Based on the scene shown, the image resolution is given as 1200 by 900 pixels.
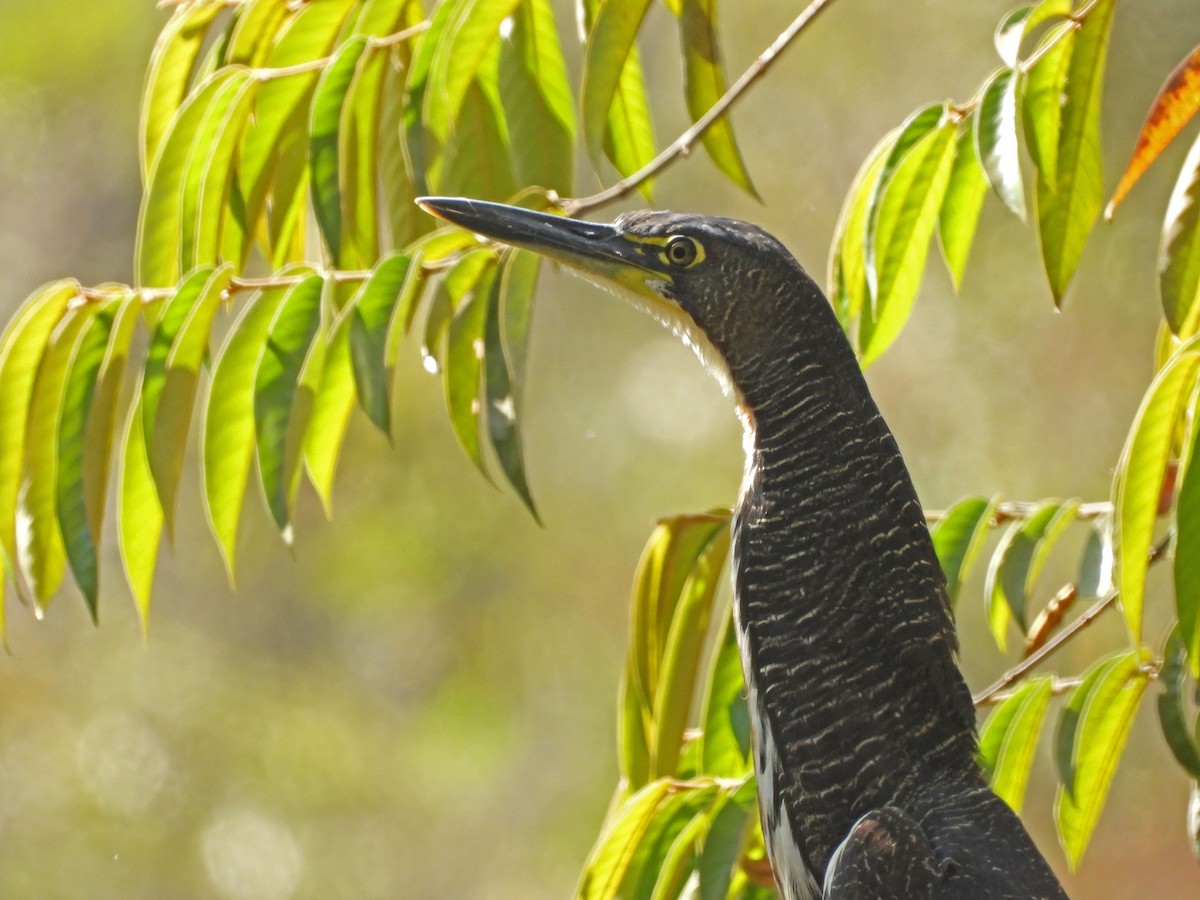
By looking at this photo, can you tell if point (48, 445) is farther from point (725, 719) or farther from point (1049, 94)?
point (1049, 94)

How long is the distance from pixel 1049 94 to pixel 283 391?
2.54 ft

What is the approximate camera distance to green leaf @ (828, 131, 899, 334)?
1562 millimetres

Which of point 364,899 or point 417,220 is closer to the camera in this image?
point 417,220

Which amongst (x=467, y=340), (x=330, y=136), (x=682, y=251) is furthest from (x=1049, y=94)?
(x=330, y=136)

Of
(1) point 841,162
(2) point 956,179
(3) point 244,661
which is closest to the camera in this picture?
(2) point 956,179

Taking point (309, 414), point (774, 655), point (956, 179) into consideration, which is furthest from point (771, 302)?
point (309, 414)

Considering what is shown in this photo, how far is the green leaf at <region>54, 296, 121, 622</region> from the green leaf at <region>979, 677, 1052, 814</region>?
0.86 metres

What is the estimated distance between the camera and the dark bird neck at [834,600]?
1.38 m

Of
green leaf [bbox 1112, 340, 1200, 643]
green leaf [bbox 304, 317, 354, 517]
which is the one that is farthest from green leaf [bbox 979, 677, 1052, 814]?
green leaf [bbox 304, 317, 354, 517]

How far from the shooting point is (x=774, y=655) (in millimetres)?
1415

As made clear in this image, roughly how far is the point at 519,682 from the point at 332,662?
2.95ft

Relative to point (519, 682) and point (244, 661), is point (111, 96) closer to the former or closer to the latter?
point (244, 661)

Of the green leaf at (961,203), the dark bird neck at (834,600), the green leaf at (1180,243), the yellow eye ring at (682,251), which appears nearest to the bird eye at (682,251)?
the yellow eye ring at (682,251)

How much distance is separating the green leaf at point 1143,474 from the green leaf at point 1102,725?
0.76 feet
